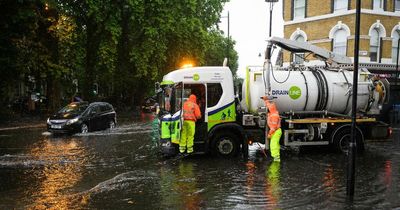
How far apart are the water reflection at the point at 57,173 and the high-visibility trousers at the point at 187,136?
2.96 meters

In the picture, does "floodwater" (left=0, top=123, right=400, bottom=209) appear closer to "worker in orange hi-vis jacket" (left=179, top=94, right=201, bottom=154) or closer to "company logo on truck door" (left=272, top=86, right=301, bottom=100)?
"worker in orange hi-vis jacket" (left=179, top=94, right=201, bottom=154)

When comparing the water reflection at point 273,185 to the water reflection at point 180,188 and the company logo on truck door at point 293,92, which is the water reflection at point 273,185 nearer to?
the water reflection at point 180,188

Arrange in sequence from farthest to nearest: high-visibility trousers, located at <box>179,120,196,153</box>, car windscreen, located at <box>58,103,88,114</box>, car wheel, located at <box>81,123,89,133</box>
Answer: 1. car windscreen, located at <box>58,103,88,114</box>
2. car wheel, located at <box>81,123,89,133</box>
3. high-visibility trousers, located at <box>179,120,196,153</box>

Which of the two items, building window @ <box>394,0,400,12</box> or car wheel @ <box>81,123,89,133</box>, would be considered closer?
car wheel @ <box>81,123,89,133</box>

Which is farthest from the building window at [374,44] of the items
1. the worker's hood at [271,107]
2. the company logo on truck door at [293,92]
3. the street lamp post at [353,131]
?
the street lamp post at [353,131]

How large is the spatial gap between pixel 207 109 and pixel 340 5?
55.7 feet

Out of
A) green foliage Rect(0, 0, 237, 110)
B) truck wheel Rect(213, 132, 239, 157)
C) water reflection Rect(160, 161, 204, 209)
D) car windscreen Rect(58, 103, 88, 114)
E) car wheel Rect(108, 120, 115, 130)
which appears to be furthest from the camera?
green foliage Rect(0, 0, 237, 110)

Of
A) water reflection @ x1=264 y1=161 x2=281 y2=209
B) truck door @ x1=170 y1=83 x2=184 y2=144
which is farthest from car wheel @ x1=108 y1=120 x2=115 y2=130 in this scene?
water reflection @ x1=264 y1=161 x2=281 y2=209

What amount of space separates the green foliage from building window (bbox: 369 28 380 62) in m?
13.2

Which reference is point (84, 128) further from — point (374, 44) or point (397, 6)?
point (397, 6)

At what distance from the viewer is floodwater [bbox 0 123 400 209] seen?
843 cm

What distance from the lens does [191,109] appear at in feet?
42.1

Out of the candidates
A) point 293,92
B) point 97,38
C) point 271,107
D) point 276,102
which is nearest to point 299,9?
point 97,38

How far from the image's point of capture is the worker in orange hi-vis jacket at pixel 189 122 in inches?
506
